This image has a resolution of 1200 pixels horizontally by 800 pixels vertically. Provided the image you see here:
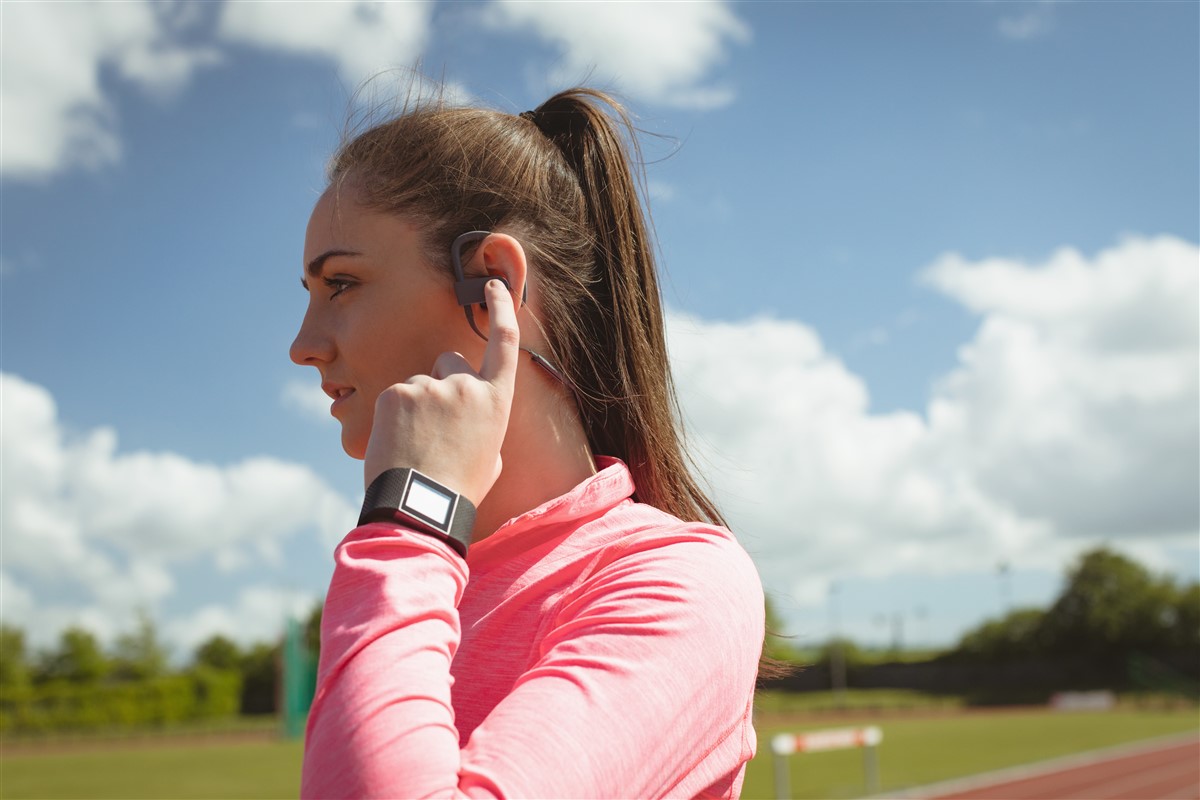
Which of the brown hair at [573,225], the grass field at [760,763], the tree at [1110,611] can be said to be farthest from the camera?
the tree at [1110,611]

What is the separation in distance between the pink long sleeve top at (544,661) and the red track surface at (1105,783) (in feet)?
53.0

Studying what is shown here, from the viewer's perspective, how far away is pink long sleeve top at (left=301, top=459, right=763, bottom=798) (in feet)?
3.13

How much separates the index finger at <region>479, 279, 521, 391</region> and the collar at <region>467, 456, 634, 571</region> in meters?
0.18

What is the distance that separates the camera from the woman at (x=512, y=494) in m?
0.99

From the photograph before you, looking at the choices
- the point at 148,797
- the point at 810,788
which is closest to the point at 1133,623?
the point at 810,788

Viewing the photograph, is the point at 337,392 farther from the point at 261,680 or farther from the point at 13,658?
the point at 13,658

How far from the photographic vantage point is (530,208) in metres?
1.50

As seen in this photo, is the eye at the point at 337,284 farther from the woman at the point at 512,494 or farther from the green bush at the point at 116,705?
the green bush at the point at 116,705

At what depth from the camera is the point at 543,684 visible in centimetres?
103

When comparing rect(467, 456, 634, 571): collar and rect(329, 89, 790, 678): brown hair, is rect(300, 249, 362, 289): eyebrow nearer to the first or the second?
rect(329, 89, 790, 678): brown hair

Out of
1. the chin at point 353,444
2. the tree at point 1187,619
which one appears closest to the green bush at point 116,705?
the chin at point 353,444

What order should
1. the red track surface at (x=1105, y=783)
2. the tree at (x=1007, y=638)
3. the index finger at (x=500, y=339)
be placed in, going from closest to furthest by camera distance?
the index finger at (x=500, y=339) → the red track surface at (x=1105, y=783) → the tree at (x=1007, y=638)

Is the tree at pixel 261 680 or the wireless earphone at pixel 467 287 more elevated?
the wireless earphone at pixel 467 287

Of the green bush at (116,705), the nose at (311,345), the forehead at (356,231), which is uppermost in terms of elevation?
the forehead at (356,231)
